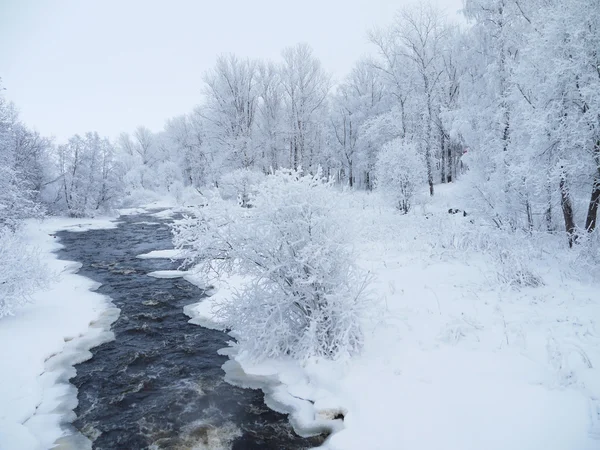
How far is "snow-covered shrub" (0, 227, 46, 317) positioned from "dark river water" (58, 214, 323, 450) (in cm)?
201

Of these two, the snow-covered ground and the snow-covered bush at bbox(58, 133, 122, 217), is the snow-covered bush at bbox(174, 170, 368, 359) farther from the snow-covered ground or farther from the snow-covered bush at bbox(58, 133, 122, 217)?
the snow-covered bush at bbox(58, 133, 122, 217)

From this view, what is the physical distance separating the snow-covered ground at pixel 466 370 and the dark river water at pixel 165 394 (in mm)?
363

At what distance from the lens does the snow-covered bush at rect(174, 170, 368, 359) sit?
18.4 feet

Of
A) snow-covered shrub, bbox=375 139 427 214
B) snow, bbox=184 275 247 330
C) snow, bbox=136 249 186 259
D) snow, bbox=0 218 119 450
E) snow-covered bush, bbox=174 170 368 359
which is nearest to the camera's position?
snow, bbox=0 218 119 450

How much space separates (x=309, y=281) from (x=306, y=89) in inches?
1144

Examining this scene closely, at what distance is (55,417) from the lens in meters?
4.86

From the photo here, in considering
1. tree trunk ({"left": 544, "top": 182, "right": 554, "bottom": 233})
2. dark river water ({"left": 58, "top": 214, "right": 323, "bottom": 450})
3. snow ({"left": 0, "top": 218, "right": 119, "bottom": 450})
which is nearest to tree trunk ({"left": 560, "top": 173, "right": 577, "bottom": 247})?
tree trunk ({"left": 544, "top": 182, "right": 554, "bottom": 233})

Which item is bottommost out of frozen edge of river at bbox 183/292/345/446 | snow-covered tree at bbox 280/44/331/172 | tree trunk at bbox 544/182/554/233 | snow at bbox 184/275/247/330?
frozen edge of river at bbox 183/292/345/446

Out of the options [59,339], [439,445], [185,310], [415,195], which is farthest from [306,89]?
[439,445]

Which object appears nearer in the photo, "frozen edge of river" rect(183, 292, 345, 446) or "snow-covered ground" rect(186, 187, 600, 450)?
"snow-covered ground" rect(186, 187, 600, 450)

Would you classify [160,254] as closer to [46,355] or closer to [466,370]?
[46,355]

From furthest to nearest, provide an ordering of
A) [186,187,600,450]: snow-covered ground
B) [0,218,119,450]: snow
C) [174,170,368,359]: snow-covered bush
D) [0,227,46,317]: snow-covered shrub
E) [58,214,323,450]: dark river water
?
[0,227,46,317]: snow-covered shrub
[174,170,368,359]: snow-covered bush
[0,218,119,450]: snow
[58,214,323,450]: dark river water
[186,187,600,450]: snow-covered ground

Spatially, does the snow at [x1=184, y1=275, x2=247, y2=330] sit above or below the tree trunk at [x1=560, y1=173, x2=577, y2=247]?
below

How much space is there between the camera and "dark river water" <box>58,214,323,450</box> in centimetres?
446
